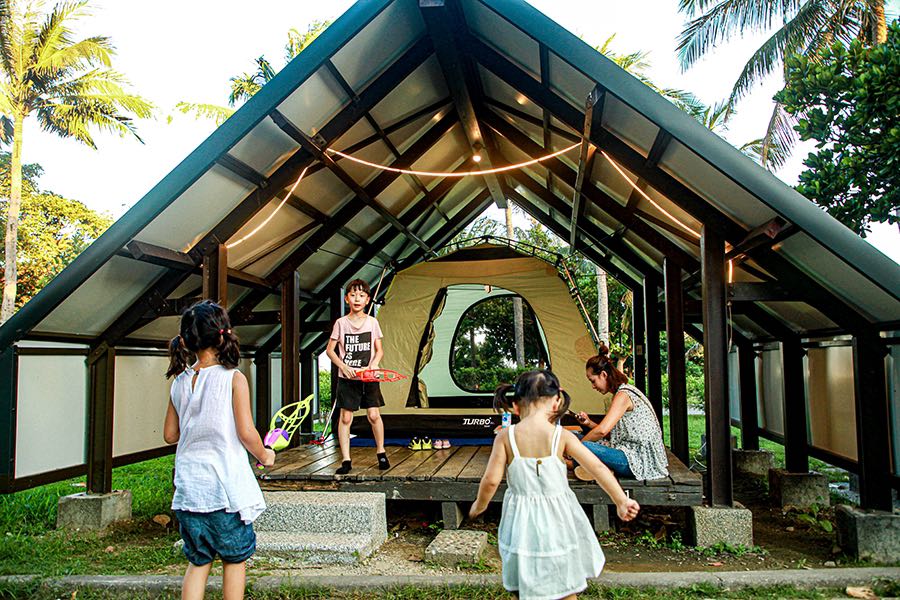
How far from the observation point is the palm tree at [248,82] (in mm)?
18609

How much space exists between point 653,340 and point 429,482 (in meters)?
4.08

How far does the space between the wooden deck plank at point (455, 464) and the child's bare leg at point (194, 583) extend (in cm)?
256

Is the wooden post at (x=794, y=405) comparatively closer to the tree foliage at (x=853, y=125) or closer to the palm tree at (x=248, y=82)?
the tree foliage at (x=853, y=125)

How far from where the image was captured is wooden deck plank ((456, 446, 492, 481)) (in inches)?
200

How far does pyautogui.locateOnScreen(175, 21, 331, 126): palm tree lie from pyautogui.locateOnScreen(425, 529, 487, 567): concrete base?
1585 cm

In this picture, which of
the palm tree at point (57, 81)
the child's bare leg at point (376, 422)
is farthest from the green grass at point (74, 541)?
the palm tree at point (57, 81)

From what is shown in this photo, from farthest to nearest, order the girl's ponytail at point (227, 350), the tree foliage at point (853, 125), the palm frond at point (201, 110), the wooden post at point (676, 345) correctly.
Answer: the palm frond at point (201, 110), the wooden post at point (676, 345), the tree foliage at point (853, 125), the girl's ponytail at point (227, 350)

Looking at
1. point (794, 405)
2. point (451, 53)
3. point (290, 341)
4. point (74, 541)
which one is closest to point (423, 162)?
point (290, 341)

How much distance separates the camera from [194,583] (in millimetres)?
2715

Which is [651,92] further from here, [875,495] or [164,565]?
[164,565]

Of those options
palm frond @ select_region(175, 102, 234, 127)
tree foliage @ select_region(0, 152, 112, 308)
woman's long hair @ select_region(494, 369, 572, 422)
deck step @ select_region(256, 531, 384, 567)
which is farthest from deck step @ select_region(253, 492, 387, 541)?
palm frond @ select_region(175, 102, 234, 127)

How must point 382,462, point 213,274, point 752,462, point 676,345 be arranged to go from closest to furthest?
point 382,462 → point 213,274 → point 676,345 → point 752,462

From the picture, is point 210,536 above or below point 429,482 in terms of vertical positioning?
above

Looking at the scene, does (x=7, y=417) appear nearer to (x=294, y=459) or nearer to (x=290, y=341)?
(x=294, y=459)
